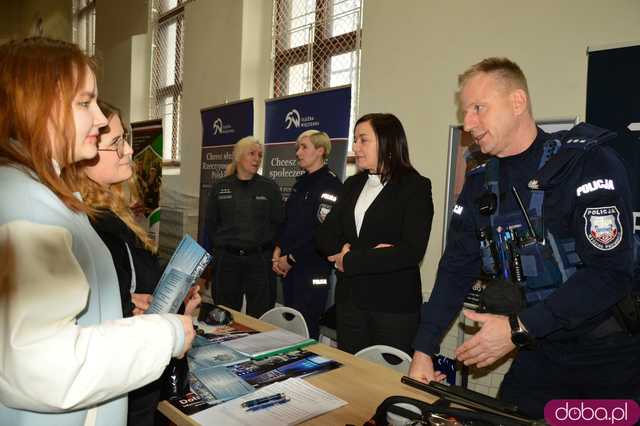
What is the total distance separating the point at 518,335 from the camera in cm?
121

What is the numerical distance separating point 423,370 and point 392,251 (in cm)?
78

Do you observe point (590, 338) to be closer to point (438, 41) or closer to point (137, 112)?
point (438, 41)

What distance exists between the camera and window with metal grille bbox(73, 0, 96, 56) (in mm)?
8656

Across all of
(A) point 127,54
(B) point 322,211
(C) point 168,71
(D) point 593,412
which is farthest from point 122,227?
(A) point 127,54

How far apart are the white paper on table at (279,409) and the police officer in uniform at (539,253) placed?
0.32 metres

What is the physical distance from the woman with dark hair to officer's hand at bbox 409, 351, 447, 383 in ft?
2.62

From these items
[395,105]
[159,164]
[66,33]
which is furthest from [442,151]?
[66,33]

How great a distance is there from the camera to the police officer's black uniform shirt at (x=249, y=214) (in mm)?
3654

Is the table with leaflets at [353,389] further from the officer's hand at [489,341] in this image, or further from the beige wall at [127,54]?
the beige wall at [127,54]

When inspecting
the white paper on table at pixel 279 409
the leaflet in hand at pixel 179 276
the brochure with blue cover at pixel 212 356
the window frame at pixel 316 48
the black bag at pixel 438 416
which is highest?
the window frame at pixel 316 48

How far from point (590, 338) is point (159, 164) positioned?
5.46m

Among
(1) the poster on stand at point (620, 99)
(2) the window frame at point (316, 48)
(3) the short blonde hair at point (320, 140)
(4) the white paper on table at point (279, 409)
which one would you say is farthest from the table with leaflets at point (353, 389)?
(2) the window frame at point (316, 48)

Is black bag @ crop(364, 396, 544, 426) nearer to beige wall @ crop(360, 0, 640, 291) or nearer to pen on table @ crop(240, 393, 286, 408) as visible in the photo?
pen on table @ crop(240, 393, 286, 408)

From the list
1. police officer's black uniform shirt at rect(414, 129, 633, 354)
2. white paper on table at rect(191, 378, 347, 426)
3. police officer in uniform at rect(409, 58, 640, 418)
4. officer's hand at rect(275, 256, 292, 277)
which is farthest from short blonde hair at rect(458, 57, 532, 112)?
officer's hand at rect(275, 256, 292, 277)
